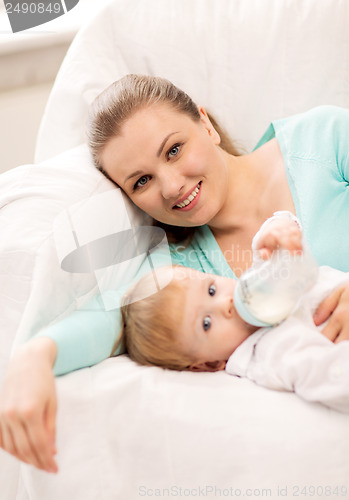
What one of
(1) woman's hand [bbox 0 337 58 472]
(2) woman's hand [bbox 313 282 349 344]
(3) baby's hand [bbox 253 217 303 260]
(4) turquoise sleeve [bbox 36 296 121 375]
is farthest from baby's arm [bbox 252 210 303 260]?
(1) woman's hand [bbox 0 337 58 472]

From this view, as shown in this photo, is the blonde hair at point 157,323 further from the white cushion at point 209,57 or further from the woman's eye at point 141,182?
the white cushion at point 209,57

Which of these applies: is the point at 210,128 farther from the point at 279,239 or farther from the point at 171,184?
the point at 279,239

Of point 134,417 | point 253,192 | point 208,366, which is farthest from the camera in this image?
point 253,192

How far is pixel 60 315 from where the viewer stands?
689 mm

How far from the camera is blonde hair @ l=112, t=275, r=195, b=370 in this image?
697 mm

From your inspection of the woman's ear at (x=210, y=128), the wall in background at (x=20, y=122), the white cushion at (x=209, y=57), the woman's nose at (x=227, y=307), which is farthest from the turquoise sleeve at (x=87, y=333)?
the wall in background at (x=20, y=122)

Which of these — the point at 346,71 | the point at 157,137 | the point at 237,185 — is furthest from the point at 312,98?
the point at 157,137

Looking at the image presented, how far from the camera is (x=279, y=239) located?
0.68 metres

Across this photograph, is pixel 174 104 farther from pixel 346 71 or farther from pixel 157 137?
pixel 346 71

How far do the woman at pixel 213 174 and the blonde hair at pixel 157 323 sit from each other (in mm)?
131

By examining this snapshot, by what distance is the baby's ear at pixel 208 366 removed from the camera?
725mm

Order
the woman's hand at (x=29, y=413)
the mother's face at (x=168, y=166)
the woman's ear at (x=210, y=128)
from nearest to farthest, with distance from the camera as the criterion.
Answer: the woman's hand at (x=29, y=413), the mother's face at (x=168, y=166), the woman's ear at (x=210, y=128)

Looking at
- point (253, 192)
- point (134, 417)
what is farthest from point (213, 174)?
point (134, 417)

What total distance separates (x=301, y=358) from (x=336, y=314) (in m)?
0.10
